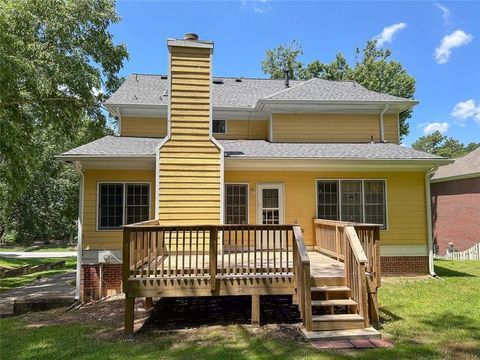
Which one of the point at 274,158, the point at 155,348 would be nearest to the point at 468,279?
the point at 274,158

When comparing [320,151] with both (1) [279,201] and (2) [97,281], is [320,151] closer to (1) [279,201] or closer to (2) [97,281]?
(1) [279,201]

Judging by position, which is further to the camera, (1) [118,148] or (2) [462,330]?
(1) [118,148]

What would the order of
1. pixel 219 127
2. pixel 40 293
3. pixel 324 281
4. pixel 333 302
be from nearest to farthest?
pixel 333 302, pixel 324 281, pixel 40 293, pixel 219 127

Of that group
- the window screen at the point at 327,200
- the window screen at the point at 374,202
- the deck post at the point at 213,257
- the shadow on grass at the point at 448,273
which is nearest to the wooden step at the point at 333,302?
the deck post at the point at 213,257

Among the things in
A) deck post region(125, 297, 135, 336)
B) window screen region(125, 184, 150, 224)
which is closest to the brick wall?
window screen region(125, 184, 150, 224)

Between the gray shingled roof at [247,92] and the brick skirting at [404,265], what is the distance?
507cm

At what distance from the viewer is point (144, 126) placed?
39.7ft

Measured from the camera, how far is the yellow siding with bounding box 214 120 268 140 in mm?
12391

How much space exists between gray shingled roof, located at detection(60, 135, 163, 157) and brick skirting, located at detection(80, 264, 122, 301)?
9.65ft

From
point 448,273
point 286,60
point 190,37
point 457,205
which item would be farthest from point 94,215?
point 286,60

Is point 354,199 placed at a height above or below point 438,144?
below

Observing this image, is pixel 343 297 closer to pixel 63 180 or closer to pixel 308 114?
pixel 308 114

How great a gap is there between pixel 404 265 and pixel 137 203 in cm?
775

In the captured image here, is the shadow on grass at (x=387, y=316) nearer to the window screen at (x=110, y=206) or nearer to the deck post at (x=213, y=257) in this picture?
the deck post at (x=213, y=257)
